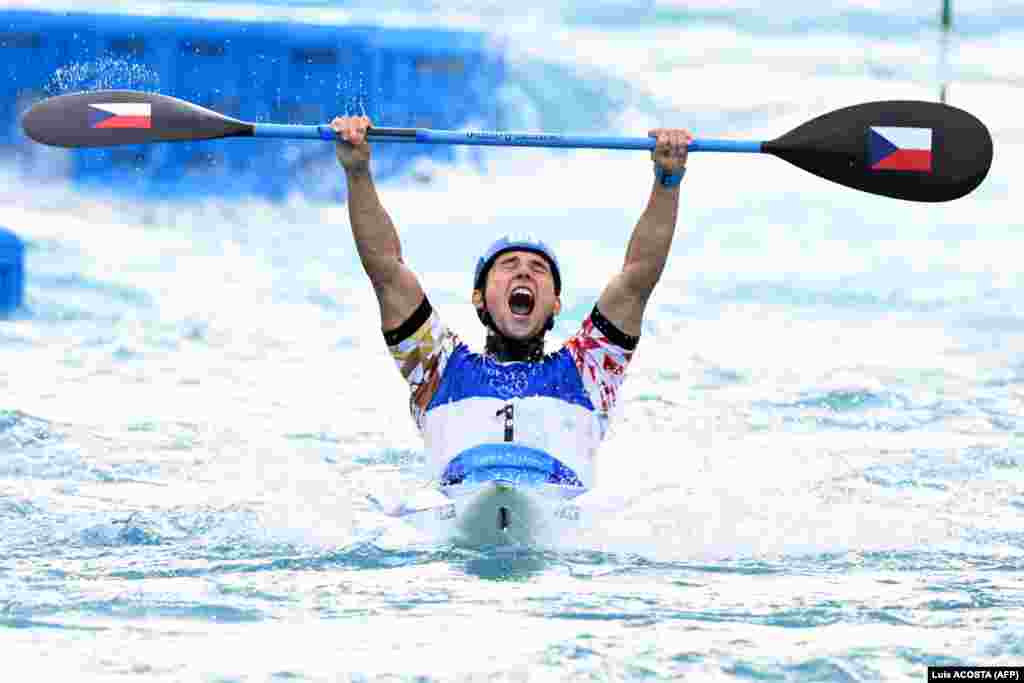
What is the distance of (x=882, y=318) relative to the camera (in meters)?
12.0

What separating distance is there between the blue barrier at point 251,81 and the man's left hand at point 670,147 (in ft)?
21.8

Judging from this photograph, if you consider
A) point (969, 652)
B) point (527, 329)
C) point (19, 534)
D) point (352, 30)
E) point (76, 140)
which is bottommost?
point (969, 652)

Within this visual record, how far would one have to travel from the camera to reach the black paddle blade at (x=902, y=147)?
568 centimetres

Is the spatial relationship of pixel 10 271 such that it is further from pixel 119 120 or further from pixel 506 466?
pixel 506 466

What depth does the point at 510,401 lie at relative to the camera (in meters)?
5.32

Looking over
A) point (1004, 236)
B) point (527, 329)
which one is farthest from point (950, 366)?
point (1004, 236)

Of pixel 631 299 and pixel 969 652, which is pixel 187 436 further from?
pixel 969 652

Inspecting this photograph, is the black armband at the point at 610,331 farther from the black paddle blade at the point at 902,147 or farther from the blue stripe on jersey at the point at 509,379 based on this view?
the black paddle blade at the point at 902,147

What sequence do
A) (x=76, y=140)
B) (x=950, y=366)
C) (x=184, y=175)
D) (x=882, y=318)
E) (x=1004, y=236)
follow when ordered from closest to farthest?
(x=76, y=140) < (x=950, y=366) < (x=882, y=318) < (x=1004, y=236) < (x=184, y=175)

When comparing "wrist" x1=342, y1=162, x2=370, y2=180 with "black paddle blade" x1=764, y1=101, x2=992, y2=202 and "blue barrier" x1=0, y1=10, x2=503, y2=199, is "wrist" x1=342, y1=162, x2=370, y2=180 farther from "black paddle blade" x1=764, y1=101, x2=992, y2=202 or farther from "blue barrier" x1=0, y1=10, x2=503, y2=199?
"blue barrier" x1=0, y1=10, x2=503, y2=199

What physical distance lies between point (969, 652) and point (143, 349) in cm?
675

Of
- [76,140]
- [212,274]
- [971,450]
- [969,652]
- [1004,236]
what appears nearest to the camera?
[969,652]

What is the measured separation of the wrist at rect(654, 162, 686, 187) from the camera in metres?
5.30

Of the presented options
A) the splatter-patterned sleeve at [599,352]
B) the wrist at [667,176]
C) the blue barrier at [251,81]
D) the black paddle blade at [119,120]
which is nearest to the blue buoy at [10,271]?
the blue barrier at [251,81]
